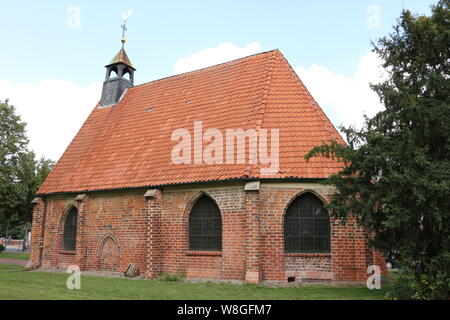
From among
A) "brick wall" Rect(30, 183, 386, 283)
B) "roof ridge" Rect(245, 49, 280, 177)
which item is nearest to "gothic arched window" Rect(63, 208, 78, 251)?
"brick wall" Rect(30, 183, 386, 283)

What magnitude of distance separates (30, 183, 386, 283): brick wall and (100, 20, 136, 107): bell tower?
6.17m

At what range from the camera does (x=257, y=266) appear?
468 inches

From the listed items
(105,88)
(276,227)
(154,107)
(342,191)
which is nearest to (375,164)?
(342,191)

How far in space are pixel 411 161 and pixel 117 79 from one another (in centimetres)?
1678

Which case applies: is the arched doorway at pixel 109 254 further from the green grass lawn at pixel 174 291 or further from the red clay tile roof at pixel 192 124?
the green grass lawn at pixel 174 291

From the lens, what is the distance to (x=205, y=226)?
13.6 m

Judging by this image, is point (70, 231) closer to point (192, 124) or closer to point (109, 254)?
point (109, 254)

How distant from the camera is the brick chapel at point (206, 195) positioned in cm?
1235

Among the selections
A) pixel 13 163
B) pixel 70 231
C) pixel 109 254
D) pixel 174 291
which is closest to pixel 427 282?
pixel 174 291

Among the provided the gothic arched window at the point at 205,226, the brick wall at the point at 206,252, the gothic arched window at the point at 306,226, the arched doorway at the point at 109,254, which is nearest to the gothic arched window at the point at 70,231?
the brick wall at the point at 206,252

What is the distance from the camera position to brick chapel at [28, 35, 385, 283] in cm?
1235

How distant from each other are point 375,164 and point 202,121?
319 inches

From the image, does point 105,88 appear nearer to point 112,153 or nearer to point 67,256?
point 112,153

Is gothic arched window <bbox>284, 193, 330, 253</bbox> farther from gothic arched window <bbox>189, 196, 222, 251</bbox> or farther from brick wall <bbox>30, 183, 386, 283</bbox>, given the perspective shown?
gothic arched window <bbox>189, 196, 222, 251</bbox>
